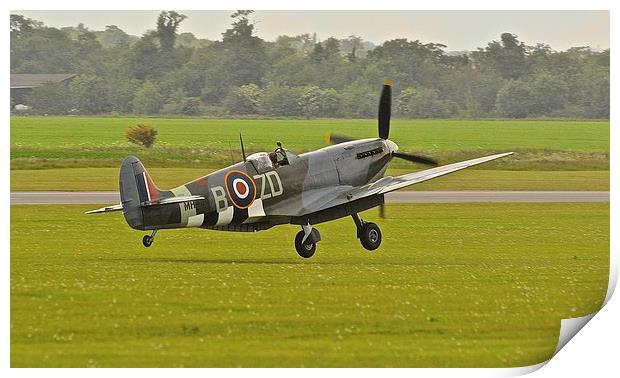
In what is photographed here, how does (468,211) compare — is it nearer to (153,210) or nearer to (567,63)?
(153,210)

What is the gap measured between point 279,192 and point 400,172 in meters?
16.1

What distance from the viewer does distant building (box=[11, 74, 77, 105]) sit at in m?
37.6

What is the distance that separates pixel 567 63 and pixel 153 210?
30574 millimetres

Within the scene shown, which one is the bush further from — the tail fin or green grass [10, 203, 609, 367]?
the tail fin

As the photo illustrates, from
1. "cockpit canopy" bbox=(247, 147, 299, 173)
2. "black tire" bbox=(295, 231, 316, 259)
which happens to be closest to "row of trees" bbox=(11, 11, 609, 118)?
"black tire" bbox=(295, 231, 316, 259)

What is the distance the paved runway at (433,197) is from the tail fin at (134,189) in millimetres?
10396

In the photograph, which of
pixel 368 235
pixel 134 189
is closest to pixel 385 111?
pixel 368 235

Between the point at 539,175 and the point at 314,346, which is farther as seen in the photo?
the point at 539,175

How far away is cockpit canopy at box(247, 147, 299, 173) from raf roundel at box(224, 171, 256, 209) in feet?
1.02

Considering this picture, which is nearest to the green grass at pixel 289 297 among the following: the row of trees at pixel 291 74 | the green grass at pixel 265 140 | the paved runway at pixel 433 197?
the paved runway at pixel 433 197

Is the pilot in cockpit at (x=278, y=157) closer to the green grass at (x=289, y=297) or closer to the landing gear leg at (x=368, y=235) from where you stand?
the green grass at (x=289, y=297)

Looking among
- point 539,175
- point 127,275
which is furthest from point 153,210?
point 539,175

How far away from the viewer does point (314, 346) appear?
513 inches

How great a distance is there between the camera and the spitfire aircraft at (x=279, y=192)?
1638 centimetres
